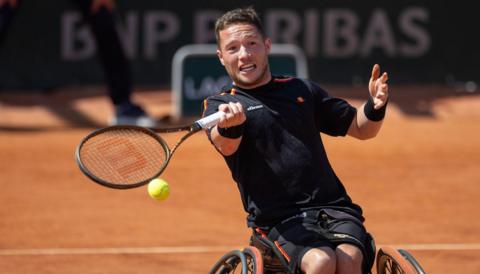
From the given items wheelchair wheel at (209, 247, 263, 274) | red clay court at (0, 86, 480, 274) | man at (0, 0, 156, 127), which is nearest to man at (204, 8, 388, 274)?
wheelchair wheel at (209, 247, 263, 274)

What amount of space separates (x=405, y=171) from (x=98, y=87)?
5549 mm

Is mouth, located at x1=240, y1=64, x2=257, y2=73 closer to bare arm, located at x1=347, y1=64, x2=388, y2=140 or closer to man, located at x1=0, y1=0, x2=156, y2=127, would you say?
bare arm, located at x1=347, y1=64, x2=388, y2=140

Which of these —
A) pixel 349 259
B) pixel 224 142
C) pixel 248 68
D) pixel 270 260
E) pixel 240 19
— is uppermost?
pixel 240 19

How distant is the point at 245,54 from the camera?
14.8 ft

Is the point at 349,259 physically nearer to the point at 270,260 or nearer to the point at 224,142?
the point at 270,260

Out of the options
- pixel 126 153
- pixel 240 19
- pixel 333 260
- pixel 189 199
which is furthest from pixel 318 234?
pixel 189 199

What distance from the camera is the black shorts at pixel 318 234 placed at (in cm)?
426

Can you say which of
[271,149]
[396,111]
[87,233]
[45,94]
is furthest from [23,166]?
[271,149]

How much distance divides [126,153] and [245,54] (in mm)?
625

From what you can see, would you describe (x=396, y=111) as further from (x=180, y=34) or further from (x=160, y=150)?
(x=160, y=150)

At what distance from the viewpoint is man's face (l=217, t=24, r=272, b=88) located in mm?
4527

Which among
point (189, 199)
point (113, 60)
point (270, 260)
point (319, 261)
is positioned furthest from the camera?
point (113, 60)

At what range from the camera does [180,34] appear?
13.8 metres

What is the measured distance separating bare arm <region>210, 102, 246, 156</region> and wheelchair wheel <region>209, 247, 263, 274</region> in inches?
15.8
